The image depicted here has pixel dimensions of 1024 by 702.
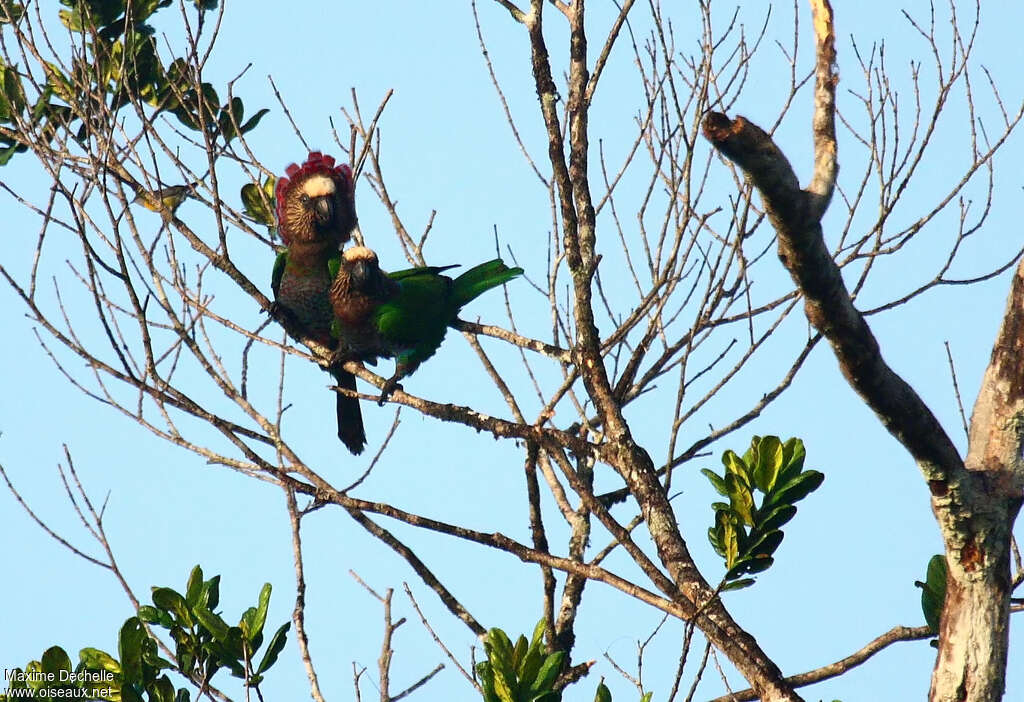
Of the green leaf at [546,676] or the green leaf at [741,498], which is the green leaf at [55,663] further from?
the green leaf at [741,498]

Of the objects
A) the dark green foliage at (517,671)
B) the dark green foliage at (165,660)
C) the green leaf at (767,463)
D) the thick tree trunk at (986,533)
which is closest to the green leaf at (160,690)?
the dark green foliage at (165,660)

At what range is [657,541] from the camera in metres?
2.89

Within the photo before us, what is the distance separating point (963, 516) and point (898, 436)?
241mm

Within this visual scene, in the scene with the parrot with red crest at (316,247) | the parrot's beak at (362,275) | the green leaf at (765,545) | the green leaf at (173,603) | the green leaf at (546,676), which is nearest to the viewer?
the green leaf at (546,676)

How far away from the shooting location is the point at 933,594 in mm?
2936

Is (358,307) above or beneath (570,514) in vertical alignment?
above

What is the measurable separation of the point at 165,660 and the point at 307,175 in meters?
3.12

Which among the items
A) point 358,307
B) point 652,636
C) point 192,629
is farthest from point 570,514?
point 358,307

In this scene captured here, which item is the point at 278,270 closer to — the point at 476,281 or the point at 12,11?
the point at 476,281

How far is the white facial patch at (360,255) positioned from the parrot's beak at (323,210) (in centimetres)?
29

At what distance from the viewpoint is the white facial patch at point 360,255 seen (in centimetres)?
532

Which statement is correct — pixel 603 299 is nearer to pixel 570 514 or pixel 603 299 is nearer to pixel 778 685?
pixel 570 514

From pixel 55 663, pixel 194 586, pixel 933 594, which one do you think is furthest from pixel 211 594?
pixel 933 594

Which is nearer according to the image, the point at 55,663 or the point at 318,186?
the point at 55,663
